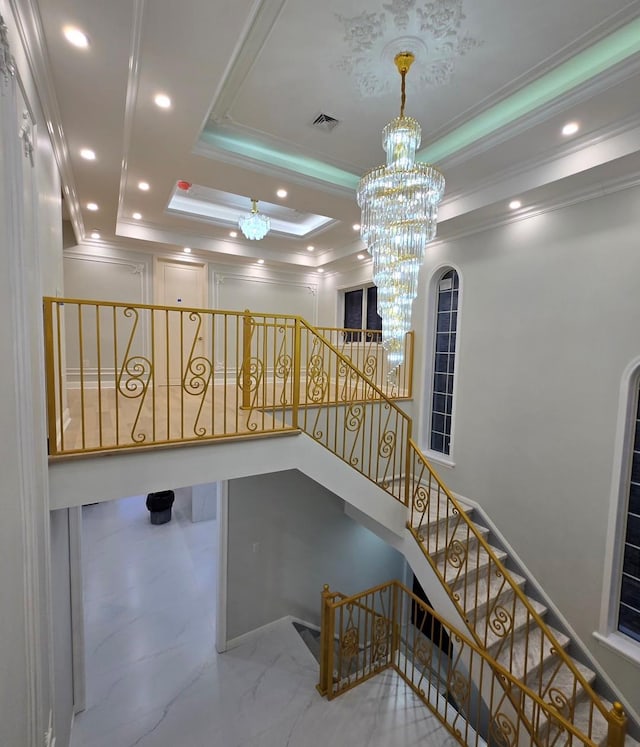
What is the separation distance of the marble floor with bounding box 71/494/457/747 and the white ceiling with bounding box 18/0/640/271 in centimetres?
519

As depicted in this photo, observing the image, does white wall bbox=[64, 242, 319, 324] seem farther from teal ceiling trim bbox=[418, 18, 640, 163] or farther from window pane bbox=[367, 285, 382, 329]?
teal ceiling trim bbox=[418, 18, 640, 163]

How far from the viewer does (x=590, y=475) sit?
339 centimetres

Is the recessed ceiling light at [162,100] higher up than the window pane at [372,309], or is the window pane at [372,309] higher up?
the recessed ceiling light at [162,100]

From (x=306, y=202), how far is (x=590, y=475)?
435 cm

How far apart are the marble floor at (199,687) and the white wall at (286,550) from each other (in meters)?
0.38

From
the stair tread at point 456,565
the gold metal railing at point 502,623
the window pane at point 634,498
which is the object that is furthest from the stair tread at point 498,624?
the window pane at point 634,498

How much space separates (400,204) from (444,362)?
2882mm

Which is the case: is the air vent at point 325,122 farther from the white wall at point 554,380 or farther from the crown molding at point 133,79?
the white wall at point 554,380

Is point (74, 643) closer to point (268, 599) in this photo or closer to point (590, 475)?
point (268, 599)

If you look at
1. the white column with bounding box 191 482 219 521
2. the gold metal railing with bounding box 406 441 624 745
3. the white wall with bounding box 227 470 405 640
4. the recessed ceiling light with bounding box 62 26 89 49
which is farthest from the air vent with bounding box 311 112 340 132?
the white column with bounding box 191 482 219 521

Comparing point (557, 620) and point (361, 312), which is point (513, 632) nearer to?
point (557, 620)

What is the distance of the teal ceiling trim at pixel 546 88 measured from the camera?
7.54 feet

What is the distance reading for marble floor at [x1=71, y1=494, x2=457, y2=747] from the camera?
3.10m

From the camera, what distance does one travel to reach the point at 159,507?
7258mm
